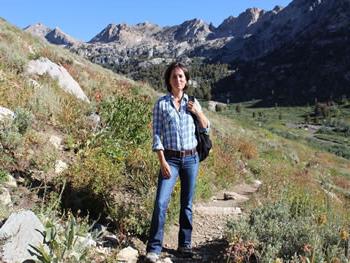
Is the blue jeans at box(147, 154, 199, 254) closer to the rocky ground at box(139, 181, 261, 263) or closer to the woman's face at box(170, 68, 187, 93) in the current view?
the rocky ground at box(139, 181, 261, 263)

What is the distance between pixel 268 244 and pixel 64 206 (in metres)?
2.70

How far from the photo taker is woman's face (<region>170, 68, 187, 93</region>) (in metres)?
5.80

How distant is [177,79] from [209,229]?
3.04 meters

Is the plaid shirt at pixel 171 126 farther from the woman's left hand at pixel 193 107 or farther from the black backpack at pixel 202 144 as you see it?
the black backpack at pixel 202 144

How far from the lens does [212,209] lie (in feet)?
28.6

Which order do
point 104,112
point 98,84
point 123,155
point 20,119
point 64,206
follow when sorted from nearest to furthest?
1. point 64,206
2. point 20,119
3. point 123,155
4. point 104,112
5. point 98,84

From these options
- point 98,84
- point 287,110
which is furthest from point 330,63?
point 98,84

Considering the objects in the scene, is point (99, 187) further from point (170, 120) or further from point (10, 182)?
point (170, 120)

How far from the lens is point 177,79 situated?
A: 5.80 meters

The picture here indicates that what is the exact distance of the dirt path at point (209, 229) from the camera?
6348 millimetres

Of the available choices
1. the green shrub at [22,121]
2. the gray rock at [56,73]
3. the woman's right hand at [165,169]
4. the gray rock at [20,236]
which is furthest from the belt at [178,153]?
the gray rock at [56,73]

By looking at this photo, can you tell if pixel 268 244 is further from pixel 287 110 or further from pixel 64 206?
pixel 287 110

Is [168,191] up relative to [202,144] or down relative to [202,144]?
down

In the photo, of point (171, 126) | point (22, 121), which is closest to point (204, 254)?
point (171, 126)
